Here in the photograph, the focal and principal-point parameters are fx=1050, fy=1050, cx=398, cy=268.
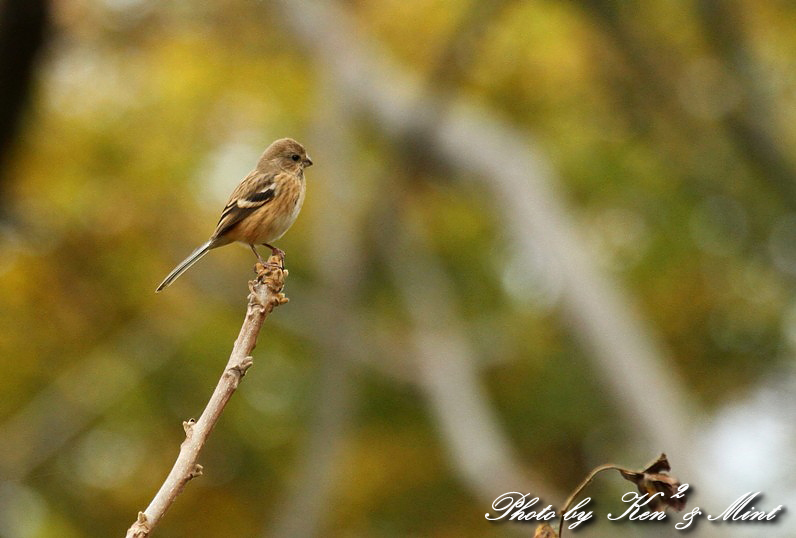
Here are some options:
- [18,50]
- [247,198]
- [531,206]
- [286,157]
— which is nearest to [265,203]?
[247,198]

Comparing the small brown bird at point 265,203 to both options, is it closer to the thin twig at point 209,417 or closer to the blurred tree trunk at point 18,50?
the thin twig at point 209,417

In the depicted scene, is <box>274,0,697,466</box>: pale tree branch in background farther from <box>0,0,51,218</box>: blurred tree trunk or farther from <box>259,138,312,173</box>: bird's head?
<box>259,138,312,173</box>: bird's head

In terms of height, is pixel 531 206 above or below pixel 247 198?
above

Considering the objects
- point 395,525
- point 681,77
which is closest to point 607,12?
point 681,77

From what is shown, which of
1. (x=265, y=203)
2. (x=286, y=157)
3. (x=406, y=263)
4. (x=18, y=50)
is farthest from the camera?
(x=406, y=263)

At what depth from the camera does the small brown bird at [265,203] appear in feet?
17.0

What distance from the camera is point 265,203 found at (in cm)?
530

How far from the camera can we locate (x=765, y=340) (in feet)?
52.9

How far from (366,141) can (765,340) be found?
305 inches

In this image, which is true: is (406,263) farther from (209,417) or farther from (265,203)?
(209,417)

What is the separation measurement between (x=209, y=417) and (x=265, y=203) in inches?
119

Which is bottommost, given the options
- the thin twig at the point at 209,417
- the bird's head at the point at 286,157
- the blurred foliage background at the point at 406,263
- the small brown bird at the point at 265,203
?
the thin twig at the point at 209,417

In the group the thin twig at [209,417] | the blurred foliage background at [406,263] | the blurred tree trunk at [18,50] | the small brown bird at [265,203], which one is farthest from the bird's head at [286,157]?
the blurred foliage background at [406,263]

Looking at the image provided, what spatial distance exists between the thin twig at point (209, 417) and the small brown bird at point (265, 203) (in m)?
1.94
